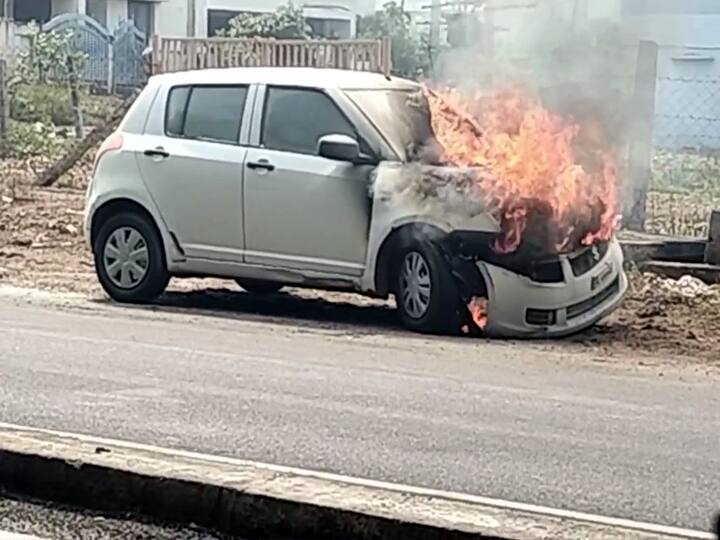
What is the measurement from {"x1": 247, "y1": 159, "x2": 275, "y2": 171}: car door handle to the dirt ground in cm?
109

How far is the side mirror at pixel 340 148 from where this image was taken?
35.9ft

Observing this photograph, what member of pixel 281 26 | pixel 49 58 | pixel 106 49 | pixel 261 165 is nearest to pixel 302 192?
pixel 261 165

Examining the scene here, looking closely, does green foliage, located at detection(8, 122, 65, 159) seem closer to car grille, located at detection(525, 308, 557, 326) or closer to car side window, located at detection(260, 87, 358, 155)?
car side window, located at detection(260, 87, 358, 155)

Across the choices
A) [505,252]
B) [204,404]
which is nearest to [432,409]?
[204,404]

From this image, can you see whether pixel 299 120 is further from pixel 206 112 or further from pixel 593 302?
pixel 593 302

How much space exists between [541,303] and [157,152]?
3.10m

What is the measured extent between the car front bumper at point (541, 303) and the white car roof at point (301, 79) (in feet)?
5.74

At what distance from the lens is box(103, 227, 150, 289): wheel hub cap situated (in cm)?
1196

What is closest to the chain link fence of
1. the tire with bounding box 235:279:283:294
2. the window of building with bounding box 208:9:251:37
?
the tire with bounding box 235:279:283:294

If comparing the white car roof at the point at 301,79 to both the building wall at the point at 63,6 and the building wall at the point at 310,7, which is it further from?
the building wall at the point at 63,6

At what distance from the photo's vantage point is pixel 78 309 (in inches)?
460

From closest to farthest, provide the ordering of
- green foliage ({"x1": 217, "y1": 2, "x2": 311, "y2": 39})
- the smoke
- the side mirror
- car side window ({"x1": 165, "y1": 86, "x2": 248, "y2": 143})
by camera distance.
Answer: the side mirror
the smoke
car side window ({"x1": 165, "y1": 86, "x2": 248, "y2": 143})
green foliage ({"x1": 217, "y1": 2, "x2": 311, "y2": 39})

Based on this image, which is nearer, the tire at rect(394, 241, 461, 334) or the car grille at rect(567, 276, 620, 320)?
the tire at rect(394, 241, 461, 334)

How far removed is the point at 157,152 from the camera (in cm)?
1178
